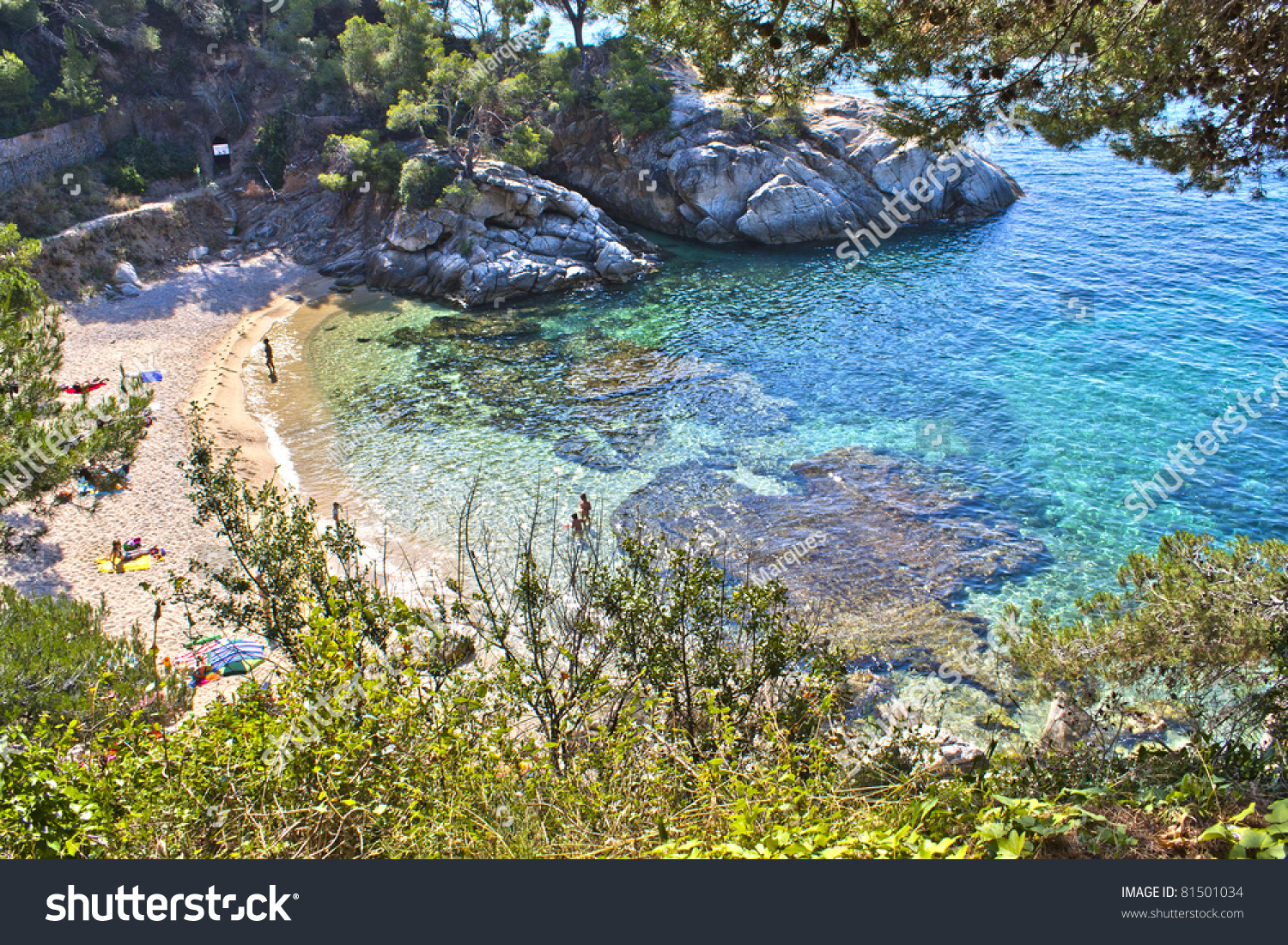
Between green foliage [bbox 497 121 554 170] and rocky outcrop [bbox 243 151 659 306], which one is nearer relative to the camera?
rocky outcrop [bbox 243 151 659 306]

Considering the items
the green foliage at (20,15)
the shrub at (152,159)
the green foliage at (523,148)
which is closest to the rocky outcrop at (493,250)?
the green foliage at (523,148)

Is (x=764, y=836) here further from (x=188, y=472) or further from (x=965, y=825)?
(x=188, y=472)

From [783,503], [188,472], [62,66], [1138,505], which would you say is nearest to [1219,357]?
[1138,505]

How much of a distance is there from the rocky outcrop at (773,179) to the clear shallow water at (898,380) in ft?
8.52

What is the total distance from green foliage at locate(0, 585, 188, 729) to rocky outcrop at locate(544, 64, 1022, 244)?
4107cm

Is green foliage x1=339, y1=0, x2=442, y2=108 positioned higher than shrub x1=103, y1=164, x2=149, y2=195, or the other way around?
green foliage x1=339, y1=0, x2=442, y2=108

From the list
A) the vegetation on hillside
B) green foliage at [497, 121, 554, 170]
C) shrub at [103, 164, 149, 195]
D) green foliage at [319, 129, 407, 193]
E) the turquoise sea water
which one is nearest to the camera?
the vegetation on hillside

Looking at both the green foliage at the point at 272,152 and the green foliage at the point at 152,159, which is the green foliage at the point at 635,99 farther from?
the green foliage at the point at 152,159

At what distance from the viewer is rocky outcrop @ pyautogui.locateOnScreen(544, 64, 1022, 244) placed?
155 feet

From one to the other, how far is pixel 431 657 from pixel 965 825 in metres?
6.82

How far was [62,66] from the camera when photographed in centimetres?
4456

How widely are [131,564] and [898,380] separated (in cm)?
2749

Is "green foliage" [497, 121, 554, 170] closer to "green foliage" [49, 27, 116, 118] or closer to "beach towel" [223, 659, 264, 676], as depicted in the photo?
"green foliage" [49, 27, 116, 118]

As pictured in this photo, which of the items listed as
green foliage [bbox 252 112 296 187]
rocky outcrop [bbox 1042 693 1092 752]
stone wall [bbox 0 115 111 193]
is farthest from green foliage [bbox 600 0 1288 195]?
stone wall [bbox 0 115 111 193]
